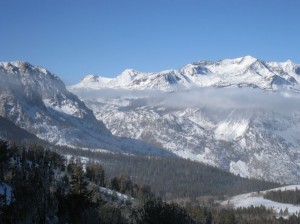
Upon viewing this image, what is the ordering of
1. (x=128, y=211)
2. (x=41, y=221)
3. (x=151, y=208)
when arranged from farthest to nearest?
(x=128, y=211) → (x=151, y=208) → (x=41, y=221)

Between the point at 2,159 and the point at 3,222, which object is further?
the point at 2,159

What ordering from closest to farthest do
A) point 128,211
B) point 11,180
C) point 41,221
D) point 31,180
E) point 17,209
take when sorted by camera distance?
point 41,221
point 17,209
point 31,180
point 11,180
point 128,211

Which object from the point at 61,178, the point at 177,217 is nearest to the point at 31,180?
the point at 177,217

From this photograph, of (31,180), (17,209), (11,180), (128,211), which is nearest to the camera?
(17,209)

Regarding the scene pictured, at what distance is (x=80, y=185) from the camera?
125750 millimetres

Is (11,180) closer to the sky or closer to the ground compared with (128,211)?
closer to the sky

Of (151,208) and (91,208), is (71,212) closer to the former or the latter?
(91,208)


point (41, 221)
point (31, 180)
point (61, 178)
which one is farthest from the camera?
point (61, 178)

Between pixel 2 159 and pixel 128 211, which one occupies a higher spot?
pixel 2 159

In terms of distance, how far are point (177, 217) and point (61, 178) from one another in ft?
322

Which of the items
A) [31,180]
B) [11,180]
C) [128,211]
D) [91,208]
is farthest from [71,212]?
[128,211]

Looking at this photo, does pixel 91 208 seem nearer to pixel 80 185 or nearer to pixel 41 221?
pixel 80 185

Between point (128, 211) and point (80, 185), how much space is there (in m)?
45.5

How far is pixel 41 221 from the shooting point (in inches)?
3418
